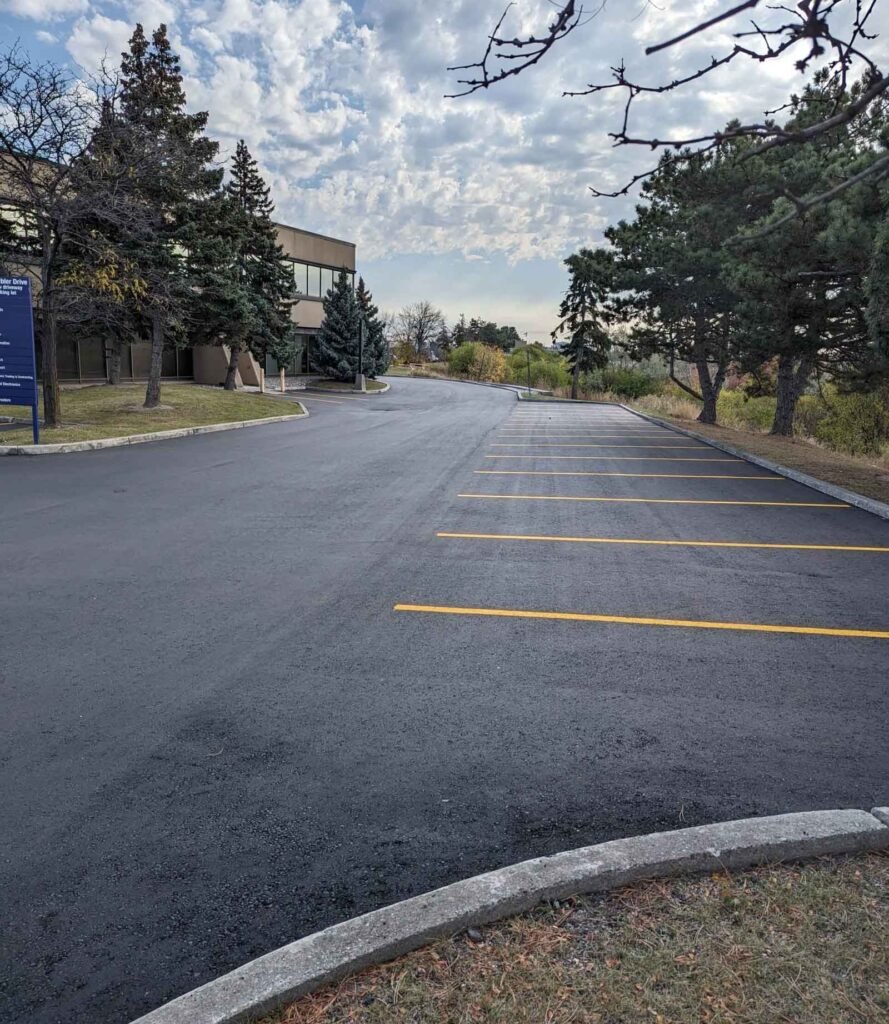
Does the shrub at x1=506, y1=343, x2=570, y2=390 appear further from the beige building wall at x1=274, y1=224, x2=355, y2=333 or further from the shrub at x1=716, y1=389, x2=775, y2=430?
the shrub at x1=716, y1=389, x2=775, y2=430

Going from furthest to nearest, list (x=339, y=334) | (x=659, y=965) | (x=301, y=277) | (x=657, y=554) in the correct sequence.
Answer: (x=339, y=334), (x=301, y=277), (x=657, y=554), (x=659, y=965)

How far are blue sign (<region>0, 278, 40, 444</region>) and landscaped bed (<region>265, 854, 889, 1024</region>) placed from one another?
583 inches

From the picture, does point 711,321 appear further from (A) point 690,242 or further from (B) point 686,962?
(B) point 686,962

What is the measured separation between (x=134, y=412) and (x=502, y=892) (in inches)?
847

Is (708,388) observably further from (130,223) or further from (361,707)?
(361,707)

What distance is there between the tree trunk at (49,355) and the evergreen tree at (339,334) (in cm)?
2513

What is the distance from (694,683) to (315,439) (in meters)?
14.5

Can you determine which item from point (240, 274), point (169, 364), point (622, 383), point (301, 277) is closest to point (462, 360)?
point (622, 383)

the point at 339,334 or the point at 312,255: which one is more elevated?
the point at 312,255

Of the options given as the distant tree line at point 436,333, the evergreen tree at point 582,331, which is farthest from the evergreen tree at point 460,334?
the evergreen tree at point 582,331

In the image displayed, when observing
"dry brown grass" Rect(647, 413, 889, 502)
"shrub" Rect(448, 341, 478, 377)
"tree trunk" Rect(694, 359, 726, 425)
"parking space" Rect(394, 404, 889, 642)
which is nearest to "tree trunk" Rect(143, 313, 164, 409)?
"parking space" Rect(394, 404, 889, 642)

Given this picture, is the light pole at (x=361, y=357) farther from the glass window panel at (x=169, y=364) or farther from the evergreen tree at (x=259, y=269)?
the glass window panel at (x=169, y=364)

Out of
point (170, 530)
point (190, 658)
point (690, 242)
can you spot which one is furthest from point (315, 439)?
point (190, 658)

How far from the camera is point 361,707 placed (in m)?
3.92
